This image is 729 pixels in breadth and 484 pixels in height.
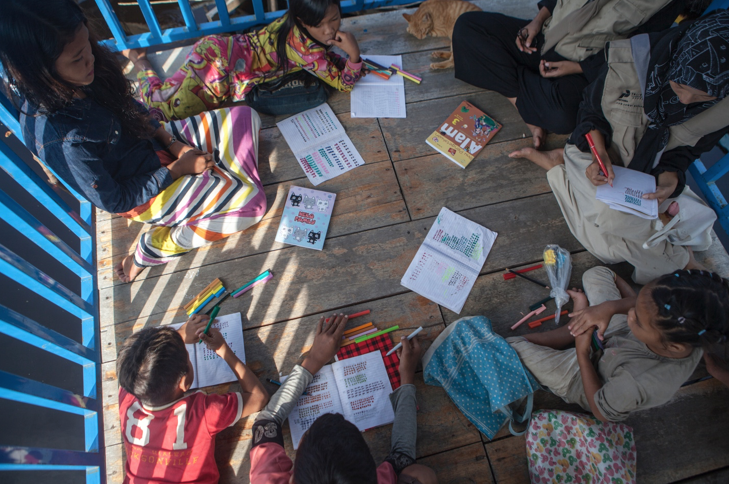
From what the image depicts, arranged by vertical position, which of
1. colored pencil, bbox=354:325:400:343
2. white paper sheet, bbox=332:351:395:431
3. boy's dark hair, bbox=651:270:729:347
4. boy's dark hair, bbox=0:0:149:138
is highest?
boy's dark hair, bbox=0:0:149:138

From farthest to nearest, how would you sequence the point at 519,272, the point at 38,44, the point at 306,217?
the point at 306,217, the point at 519,272, the point at 38,44

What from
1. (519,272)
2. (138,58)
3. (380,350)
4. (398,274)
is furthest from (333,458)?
(138,58)

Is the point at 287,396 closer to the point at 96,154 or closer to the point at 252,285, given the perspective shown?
the point at 252,285

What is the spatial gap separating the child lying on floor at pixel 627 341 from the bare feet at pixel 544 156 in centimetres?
64

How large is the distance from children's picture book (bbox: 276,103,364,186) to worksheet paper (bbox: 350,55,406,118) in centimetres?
17

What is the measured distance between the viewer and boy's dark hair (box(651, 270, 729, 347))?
1.28m

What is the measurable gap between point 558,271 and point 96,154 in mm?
2097

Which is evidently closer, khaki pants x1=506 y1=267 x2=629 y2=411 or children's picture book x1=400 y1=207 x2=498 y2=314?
khaki pants x1=506 y1=267 x2=629 y2=411

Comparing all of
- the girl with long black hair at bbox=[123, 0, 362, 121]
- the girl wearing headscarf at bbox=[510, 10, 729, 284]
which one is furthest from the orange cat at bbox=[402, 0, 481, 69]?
the girl wearing headscarf at bbox=[510, 10, 729, 284]

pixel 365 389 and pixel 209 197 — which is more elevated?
pixel 209 197

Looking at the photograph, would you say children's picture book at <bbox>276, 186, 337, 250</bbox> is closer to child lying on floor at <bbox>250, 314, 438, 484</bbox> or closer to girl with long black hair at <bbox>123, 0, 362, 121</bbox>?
child lying on floor at <bbox>250, 314, 438, 484</bbox>

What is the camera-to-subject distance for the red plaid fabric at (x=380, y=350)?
180 centimetres

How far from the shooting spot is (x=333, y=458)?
1.10m

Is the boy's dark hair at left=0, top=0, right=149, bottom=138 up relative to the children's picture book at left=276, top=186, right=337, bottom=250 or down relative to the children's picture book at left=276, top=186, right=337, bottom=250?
up
